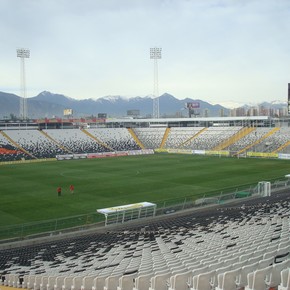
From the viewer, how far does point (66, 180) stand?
157ft

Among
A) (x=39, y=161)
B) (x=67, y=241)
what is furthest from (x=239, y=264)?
(x=39, y=161)

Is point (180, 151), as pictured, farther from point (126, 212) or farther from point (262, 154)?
point (126, 212)

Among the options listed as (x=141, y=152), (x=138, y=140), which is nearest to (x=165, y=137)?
(x=138, y=140)

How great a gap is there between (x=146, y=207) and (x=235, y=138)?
58943 mm

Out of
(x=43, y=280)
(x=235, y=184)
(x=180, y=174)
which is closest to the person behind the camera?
(x=43, y=280)

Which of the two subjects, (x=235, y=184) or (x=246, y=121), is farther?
(x=246, y=121)

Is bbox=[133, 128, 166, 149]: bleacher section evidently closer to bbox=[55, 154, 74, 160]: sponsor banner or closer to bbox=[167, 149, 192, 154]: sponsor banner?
bbox=[167, 149, 192, 154]: sponsor banner

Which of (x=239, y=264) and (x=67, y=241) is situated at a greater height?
(x=239, y=264)

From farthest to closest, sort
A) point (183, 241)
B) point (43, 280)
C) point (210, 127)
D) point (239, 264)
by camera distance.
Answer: point (210, 127)
point (183, 241)
point (43, 280)
point (239, 264)

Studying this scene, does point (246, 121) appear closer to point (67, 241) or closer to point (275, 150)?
point (275, 150)

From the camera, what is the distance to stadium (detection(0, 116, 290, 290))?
9422 mm

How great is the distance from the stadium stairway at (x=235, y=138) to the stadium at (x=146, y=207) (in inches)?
16.3

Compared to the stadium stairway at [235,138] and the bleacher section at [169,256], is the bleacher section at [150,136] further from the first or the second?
the bleacher section at [169,256]

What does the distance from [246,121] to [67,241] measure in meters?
71.3
